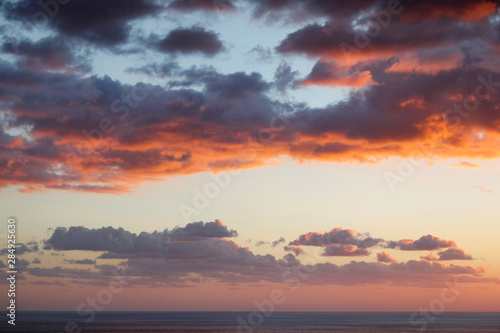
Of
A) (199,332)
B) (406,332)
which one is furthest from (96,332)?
(406,332)

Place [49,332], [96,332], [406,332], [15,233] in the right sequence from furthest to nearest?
1. [406,332]
2. [96,332]
3. [49,332]
4. [15,233]

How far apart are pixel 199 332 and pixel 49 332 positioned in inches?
1255

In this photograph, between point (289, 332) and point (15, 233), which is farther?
point (289, 332)

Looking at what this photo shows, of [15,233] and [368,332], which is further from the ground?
[15,233]

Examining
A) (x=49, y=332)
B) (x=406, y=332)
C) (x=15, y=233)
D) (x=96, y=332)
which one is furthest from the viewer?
(x=406, y=332)

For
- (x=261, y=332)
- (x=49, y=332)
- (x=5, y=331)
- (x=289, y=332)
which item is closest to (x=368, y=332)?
(x=289, y=332)

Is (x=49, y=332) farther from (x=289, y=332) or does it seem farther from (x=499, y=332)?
(x=499, y=332)

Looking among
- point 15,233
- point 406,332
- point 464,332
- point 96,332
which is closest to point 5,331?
point 96,332

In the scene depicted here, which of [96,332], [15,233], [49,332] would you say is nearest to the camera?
[15,233]

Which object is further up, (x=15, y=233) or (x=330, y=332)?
(x=15, y=233)

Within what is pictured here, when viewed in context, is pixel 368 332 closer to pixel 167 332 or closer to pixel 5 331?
pixel 167 332

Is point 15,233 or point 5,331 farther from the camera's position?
point 5,331

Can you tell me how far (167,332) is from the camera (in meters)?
117

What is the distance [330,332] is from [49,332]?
201 feet
